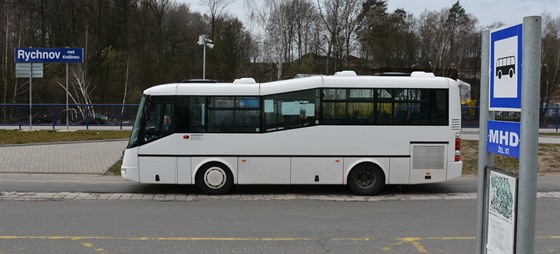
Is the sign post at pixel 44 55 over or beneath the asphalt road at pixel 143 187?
over

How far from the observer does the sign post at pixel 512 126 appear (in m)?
2.34

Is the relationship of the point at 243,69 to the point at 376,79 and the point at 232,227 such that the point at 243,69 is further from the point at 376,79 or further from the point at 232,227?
the point at 232,227

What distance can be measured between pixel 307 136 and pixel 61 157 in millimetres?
9434

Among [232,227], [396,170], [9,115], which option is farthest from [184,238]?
[9,115]

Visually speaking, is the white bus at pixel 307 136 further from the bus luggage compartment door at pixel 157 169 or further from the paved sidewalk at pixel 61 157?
the paved sidewalk at pixel 61 157

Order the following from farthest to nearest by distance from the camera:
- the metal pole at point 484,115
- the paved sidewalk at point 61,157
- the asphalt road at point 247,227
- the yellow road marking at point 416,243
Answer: the paved sidewalk at point 61,157
the asphalt road at point 247,227
the yellow road marking at point 416,243
the metal pole at point 484,115

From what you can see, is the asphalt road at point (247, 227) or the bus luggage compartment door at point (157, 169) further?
the bus luggage compartment door at point (157, 169)

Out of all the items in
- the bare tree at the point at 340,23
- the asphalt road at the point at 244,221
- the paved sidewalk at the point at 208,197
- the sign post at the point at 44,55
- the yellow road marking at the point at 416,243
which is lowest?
the paved sidewalk at the point at 208,197

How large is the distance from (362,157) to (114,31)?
A: 170 ft

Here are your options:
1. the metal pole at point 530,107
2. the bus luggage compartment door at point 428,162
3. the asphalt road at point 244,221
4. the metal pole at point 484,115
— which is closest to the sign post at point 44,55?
the asphalt road at point 244,221

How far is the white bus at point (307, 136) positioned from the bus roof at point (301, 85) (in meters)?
0.02

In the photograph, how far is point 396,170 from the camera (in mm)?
10820

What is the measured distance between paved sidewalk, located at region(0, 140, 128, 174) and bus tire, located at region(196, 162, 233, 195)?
451cm

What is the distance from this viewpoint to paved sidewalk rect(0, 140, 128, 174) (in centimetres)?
1402
